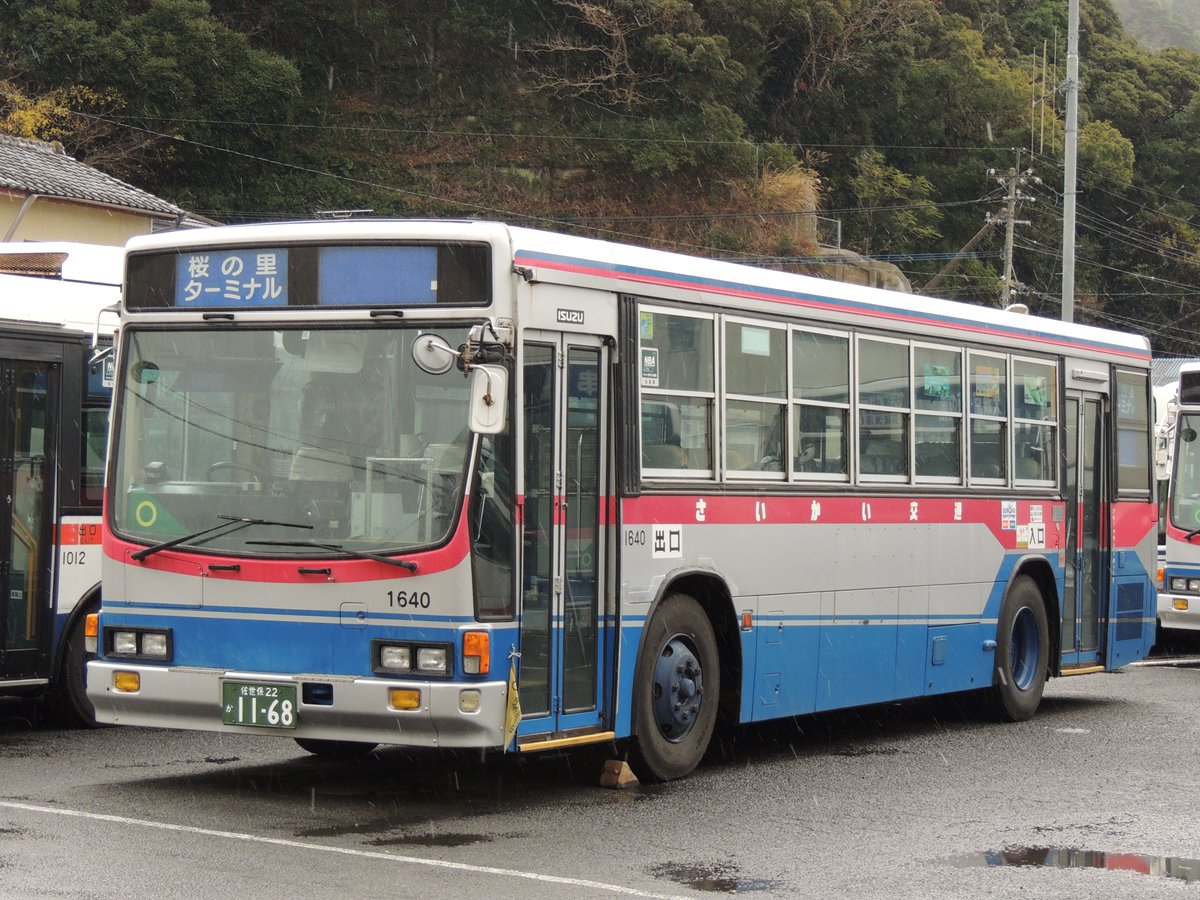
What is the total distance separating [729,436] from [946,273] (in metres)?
55.7

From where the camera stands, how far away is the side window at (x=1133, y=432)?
50.5 ft

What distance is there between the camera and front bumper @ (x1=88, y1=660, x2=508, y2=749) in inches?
331

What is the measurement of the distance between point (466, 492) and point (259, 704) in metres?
1.46

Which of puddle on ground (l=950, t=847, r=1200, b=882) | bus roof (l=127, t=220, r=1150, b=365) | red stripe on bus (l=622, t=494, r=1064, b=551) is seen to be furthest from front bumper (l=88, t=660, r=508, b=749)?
puddle on ground (l=950, t=847, r=1200, b=882)

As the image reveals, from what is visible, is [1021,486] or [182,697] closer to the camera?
[182,697]

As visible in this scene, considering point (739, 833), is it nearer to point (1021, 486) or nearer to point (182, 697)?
point (182, 697)

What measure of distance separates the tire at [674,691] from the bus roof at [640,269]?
180 cm

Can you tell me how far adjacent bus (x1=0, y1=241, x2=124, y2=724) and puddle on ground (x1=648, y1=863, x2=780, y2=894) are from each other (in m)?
5.69

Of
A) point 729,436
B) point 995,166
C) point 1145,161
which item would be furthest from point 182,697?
point 1145,161

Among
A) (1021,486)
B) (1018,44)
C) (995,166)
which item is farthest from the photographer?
(1018,44)

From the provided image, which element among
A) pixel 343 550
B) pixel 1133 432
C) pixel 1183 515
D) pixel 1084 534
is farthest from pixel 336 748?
pixel 1183 515

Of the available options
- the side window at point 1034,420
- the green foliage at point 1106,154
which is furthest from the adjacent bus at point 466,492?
the green foliage at point 1106,154

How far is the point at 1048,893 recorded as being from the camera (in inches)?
291

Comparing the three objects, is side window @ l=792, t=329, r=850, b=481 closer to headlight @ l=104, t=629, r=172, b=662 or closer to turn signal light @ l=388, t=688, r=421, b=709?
turn signal light @ l=388, t=688, r=421, b=709
